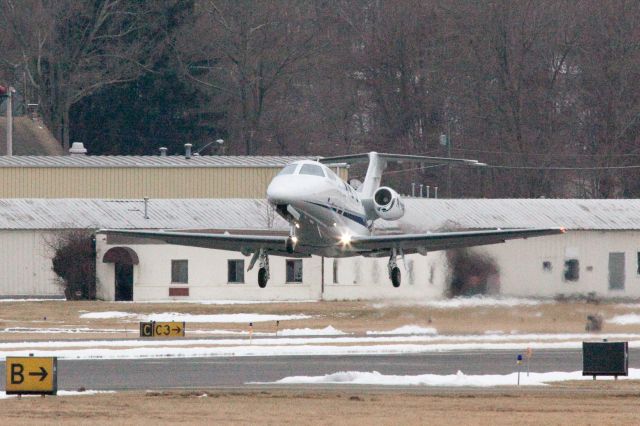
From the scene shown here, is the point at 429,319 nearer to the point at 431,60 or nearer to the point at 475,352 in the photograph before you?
the point at 475,352

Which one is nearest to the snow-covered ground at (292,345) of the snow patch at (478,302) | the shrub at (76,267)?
the snow patch at (478,302)

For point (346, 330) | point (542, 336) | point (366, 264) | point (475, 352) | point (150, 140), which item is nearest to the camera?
point (475, 352)

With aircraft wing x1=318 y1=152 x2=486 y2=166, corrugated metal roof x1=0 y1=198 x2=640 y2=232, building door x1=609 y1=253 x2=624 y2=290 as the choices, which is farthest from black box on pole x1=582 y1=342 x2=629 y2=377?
corrugated metal roof x1=0 y1=198 x2=640 y2=232

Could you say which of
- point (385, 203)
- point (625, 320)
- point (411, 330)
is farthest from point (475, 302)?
point (385, 203)

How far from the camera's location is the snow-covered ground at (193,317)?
2495 inches

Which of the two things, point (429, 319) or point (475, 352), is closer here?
point (475, 352)

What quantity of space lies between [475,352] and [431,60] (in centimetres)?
6126

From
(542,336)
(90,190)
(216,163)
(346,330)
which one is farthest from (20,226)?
(542,336)

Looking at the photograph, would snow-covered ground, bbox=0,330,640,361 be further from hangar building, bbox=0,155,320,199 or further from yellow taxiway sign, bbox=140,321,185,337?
hangar building, bbox=0,155,320,199

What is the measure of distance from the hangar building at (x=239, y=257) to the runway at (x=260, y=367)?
→ 63.5ft

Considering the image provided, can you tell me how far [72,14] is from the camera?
363ft

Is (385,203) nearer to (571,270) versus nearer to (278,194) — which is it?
(278,194)

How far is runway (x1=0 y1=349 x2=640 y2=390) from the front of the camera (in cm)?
3950

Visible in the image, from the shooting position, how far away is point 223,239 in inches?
1881
